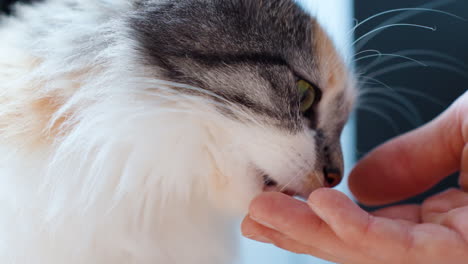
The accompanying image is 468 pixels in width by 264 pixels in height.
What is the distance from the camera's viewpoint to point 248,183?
31.2 inches

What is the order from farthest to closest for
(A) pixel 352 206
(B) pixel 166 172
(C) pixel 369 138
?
1. (C) pixel 369 138
2. (B) pixel 166 172
3. (A) pixel 352 206

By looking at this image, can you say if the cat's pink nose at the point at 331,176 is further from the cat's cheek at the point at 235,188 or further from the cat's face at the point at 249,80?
the cat's cheek at the point at 235,188

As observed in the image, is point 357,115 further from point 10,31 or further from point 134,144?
point 10,31

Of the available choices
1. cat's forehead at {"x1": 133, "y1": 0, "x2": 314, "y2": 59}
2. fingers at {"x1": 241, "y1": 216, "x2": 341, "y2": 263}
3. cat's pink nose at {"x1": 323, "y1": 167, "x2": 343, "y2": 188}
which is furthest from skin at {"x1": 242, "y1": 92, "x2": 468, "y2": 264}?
cat's forehead at {"x1": 133, "y1": 0, "x2": 314, "y2": 59}

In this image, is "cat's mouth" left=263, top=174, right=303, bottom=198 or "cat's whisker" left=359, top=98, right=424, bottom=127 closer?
"cat's mouth" left=263, top=174, right=303, bottom=198

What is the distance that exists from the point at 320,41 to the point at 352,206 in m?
0.37

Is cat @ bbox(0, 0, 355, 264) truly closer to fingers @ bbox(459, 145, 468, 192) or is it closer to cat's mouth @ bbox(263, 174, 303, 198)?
cat's mouth @ bbox(263, 174, 303, 198)

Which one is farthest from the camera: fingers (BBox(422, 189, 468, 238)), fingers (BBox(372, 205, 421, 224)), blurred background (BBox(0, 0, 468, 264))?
blurred background (BBox(0, 0, 468, 264))

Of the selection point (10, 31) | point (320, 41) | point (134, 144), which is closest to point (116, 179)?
point (134, 144)

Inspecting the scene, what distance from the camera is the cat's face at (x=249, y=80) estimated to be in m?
0.72

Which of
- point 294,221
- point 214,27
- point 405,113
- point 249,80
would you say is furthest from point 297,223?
point 405,113

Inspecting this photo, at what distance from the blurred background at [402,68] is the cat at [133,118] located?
45 centimetres

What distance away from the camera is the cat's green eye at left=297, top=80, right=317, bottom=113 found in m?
0.80

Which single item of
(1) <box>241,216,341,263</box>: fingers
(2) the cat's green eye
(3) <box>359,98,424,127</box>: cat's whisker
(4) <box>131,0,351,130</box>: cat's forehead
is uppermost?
(4) <box>131,0,351,130</box>: cat's forehead
